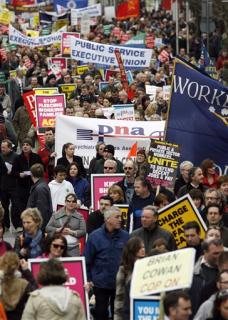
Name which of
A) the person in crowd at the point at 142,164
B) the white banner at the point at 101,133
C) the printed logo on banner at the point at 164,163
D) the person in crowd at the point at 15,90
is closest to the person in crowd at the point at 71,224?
the person in crowd at the point at 142,164

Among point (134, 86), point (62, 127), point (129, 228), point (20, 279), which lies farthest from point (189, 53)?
point (20, 279)

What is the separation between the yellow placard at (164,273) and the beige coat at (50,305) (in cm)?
52

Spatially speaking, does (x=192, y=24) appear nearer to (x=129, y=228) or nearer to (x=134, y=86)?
(x=134, y=86)

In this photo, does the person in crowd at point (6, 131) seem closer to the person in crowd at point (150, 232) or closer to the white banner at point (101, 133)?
the white banner at point (101, 133)

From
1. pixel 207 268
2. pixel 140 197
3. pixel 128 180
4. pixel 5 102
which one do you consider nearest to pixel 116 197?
pixel 140 197

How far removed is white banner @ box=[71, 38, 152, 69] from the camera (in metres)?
33.5

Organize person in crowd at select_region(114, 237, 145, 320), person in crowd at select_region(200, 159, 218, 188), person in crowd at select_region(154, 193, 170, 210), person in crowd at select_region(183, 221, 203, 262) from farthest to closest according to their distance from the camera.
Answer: person in crowd at select_region(200, 159, 218, 188)
person in crowd at select_region(154, 193, 170, 210)
person in crowd at select_region(183, 221, 203, 262)
person in crowd at select_region(114, 237, 145, 320)

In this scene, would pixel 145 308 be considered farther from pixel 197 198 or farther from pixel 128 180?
pixel 128 180

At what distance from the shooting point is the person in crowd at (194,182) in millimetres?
16425

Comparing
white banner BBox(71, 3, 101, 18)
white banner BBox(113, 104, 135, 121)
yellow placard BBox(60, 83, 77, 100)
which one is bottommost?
white banner BBox(71, 3, 101, 18)

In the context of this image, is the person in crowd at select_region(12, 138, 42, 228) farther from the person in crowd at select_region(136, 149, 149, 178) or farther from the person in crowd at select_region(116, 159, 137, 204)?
the person in crowd at select_region(116, 159, 137, 204)

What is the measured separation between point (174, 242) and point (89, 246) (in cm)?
75

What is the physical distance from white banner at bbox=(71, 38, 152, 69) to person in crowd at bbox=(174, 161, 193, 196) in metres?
15.8

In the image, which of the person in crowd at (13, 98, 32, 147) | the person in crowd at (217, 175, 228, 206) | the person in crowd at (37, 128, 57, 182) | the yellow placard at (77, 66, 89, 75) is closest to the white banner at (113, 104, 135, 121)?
the person in crowd at (13, 98, 32, 147)
